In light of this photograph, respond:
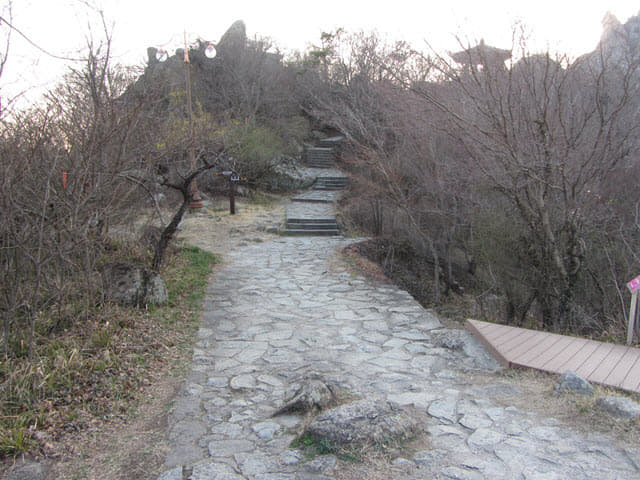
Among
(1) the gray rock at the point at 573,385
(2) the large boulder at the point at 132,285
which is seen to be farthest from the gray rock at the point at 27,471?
(1) the gray rock at the point at 573,385

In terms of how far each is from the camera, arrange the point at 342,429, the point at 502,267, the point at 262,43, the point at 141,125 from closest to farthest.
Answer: the point at 342,429 < the point at 141,125 < the point at 502,267 < the point at 262,43

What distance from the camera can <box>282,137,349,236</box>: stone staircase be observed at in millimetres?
12383

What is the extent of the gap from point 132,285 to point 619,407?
490 cm

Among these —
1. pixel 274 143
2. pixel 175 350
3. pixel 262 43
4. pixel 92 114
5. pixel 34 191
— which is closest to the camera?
pixel 34 191

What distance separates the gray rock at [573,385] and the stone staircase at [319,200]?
345 inches

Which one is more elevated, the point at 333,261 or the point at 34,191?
the point at 34,191

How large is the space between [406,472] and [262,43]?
22.3 m

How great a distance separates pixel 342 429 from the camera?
297 centimetres

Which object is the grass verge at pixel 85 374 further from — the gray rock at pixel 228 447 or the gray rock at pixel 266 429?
the gray rock at pixel 266 429

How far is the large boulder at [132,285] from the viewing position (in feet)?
18.1

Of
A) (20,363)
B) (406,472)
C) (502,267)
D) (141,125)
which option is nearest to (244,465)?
(406,472)

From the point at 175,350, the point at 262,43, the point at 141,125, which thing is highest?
the point at 262,43

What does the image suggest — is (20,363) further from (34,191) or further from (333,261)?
(333,261)

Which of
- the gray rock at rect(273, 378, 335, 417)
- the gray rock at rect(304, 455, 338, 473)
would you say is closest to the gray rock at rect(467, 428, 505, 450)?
the gray rock at rect(304, 455, 338, 473)
